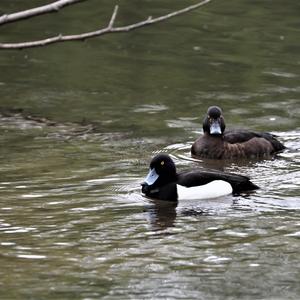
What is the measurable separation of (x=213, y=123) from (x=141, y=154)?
113 cm

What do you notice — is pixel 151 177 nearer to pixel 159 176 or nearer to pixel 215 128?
pixel 159 176

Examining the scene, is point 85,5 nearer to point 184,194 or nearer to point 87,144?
point 87,144

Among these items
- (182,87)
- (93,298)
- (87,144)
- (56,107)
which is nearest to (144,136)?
(87,144)

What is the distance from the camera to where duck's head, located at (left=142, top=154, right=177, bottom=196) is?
1173 cm

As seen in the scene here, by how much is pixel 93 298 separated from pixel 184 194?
13.4 ft

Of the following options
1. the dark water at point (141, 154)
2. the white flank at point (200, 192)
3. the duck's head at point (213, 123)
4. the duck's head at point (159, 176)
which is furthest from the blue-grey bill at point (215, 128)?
the white flank at point (200, 192)

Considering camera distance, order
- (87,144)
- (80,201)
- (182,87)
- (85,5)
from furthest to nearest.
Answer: (85,5) → (182,87) → (87,144) → (80,201)

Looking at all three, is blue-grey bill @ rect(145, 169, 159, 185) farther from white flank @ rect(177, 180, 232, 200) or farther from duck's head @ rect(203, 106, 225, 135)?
duck's head @ rect(203, 106, 225, 135)

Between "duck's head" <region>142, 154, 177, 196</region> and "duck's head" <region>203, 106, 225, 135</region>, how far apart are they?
276 cm

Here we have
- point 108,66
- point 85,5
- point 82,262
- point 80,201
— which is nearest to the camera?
point 82,262

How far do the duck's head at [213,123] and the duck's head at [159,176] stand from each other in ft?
9.05

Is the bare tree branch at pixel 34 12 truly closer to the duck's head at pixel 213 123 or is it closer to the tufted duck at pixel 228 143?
the tufted duck at pixel 228 143

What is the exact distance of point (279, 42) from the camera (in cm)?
2303

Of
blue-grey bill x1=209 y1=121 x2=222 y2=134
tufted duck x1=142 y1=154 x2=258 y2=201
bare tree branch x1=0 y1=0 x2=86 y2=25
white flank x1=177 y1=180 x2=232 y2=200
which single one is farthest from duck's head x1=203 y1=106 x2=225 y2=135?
bare tree branch x1=0 y1=0 x2=86 y2=25
